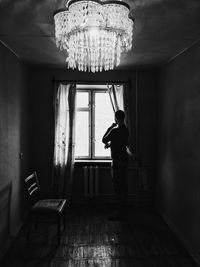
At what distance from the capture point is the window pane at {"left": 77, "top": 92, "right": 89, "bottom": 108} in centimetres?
501

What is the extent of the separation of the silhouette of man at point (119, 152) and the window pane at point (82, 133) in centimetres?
86

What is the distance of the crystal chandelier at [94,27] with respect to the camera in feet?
5.72

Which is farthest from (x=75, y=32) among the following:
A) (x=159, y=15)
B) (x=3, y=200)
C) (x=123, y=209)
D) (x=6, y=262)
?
(x=123, y=209)

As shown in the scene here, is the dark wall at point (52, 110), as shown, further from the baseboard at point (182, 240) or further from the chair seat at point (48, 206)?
the chair seat at point (48, 206)

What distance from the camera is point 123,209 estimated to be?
427cm

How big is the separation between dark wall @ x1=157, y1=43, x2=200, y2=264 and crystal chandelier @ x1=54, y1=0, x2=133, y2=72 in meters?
1.39

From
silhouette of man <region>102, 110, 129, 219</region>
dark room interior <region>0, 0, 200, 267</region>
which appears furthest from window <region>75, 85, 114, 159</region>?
silhouette of man <region>102, 110, 129, 219</region>

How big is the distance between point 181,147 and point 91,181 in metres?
1.83

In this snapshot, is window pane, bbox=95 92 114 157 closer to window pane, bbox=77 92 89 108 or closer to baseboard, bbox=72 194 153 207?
window pane, bbox=77 92 89 108

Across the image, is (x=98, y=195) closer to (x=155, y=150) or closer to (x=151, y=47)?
Answer: (x=155, y=150)

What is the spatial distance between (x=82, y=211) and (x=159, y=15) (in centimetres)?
330

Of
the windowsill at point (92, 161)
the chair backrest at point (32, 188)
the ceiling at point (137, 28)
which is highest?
the ceiling at point (137, 28)

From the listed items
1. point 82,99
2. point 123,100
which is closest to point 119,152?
point 123,100

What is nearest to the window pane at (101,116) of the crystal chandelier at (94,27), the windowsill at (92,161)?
the windowsill at (92,161)
